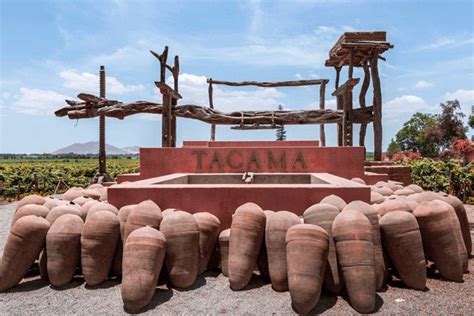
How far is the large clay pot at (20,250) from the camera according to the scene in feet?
14.1

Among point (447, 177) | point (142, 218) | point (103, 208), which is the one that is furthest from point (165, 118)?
point (447, 177)

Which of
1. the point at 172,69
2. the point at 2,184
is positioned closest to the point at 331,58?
the point at 172,69

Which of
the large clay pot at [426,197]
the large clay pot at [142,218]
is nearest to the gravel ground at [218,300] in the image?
the large clay pot at [142,218]

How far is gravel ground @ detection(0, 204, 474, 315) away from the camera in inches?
141

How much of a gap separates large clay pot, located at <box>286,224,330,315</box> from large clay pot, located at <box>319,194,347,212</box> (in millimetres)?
886

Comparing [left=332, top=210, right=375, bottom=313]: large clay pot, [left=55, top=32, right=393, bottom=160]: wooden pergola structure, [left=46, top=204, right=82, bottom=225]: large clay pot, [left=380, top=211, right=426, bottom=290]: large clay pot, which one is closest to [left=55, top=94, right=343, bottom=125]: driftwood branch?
[left=55, top=32, right=393, bottom=160]: wooden pergola structure

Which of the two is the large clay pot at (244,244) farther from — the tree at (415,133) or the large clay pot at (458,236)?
the tree at (415,133)

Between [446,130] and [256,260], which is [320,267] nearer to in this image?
[256,260]

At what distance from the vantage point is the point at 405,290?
400 centimetres

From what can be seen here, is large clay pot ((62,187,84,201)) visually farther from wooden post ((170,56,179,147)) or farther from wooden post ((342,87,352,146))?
wooden post ((342,87,352,146))

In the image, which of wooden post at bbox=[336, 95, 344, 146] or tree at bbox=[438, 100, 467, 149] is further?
tree at bbox=[438, 100, 467, 149]

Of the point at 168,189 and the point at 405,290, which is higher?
the point at 168,189

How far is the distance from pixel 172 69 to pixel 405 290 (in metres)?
10.2

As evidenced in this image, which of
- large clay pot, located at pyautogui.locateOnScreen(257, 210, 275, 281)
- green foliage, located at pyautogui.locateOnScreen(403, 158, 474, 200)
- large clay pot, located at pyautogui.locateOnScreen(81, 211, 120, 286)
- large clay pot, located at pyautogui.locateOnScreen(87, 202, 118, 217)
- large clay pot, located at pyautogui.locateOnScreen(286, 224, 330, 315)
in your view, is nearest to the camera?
large clay pot, located at pyautogui.locateOnScreen(286, 224, 330, 315)
